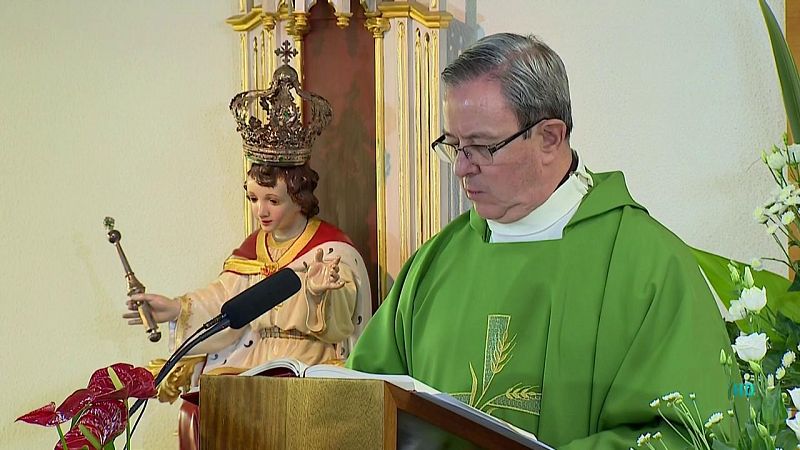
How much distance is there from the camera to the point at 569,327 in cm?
223

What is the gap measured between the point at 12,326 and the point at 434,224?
1728 millimetres

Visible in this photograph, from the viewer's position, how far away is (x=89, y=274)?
4414 millimetres

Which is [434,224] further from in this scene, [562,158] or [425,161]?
[562,158]

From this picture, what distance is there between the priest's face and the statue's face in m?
1.40

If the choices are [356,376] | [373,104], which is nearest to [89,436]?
[356,376]

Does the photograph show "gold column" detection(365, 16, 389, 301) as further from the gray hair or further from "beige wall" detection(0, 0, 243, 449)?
the gray hair

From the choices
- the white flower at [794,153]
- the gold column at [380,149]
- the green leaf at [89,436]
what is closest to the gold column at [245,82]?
the gold column at [380,149]

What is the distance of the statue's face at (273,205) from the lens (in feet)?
12.0

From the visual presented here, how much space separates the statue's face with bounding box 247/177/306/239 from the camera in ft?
12.0

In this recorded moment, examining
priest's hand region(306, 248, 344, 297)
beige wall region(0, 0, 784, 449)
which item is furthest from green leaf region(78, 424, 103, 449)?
beige wall region(0, 0, 784, 449)

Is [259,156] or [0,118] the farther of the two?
[0,118]

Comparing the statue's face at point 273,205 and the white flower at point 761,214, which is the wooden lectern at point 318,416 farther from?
the statue's face at point 273,205

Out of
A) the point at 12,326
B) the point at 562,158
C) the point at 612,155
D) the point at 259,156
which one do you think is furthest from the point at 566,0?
the point at 12,326

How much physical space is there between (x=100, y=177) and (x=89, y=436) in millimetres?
3098
